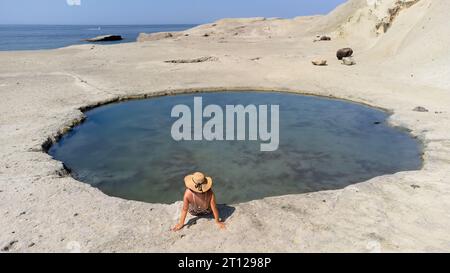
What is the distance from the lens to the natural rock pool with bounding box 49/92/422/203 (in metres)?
9.05

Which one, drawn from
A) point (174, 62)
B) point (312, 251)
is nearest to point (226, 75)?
point (174, 62)

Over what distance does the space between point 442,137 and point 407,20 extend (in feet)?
56.4

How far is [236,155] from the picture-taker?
10906 millimetres

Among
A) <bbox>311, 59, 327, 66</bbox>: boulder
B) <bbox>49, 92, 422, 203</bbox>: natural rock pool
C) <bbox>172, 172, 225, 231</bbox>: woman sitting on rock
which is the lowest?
<bbox>49, 92, 422, 203</bbox>: natural rock pool

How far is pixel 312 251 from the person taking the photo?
5.89 metres

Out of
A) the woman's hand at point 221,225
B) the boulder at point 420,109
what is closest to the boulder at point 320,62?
the boulder at point 420,109

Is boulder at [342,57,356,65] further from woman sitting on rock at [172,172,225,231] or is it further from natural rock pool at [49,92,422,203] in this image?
woman sitting on rock at [172,172,225,231]

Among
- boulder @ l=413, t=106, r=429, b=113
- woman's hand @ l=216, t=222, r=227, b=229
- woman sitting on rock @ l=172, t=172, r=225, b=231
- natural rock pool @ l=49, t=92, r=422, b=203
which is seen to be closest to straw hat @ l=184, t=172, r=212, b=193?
woman sitting on rock @ l=172, t=172, r=225, b=231

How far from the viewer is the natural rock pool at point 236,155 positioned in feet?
29.7

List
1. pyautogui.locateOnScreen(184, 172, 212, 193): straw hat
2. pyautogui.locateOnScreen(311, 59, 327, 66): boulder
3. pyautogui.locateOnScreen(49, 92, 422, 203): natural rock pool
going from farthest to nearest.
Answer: pyautogui.locateOnScreen(311, 59, 327, 66): boulder
pyautogui.locateOnScreen(49, 92, 422, 203): natural rock pool
pyautogui.locateOnScreen(184, 172, 212, 193): straw hat

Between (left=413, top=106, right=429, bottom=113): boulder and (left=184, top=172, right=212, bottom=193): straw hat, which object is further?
(left=413, top=106, right=429, bottom=113): boulder

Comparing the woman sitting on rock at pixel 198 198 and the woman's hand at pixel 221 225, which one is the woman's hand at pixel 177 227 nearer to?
the woman sitting on rock at pixel 198 198

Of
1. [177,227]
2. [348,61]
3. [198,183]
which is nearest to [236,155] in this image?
[198,183]

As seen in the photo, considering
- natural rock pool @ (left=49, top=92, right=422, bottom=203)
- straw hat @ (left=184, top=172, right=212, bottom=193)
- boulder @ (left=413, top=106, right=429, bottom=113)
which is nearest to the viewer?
straw hat @ (left=184, top=172, right=212, bottom=193)
